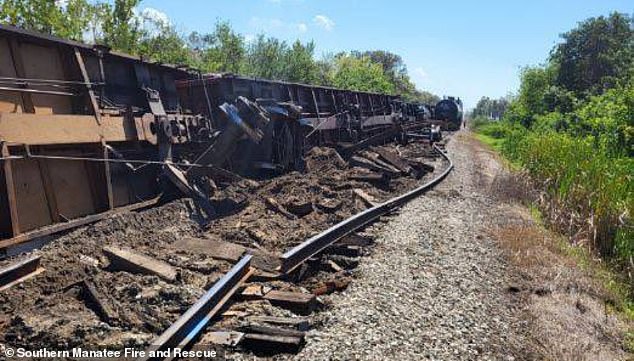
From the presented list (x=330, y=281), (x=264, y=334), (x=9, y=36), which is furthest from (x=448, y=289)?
(x=9, y=36)

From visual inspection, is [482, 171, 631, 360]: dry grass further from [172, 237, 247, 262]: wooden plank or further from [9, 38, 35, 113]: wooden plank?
[9, 38, 35, 113]: wooden plank

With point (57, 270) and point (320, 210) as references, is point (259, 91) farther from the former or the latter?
point (57, 270)

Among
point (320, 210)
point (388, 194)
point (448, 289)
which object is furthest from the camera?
point (388, 194)

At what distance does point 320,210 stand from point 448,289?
3720 millimetres

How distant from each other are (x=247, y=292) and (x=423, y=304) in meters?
1.73

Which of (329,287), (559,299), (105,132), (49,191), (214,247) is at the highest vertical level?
(105,132)

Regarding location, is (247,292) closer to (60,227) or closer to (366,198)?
(60,227)

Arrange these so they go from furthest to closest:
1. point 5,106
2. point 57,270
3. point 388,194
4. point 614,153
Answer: point 614,153 < point 388,194 < point 5,106 < point 57,270

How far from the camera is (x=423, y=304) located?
4.92 metres

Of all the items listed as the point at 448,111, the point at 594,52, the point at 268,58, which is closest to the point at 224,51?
the point at 268,58

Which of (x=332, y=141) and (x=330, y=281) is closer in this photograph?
(x=330, y=281)

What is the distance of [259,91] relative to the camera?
12.2m

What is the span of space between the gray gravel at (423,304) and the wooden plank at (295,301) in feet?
0.55

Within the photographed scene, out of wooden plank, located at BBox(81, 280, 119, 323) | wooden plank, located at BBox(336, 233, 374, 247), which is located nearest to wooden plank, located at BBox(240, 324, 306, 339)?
wooden plank, located at BBox(81, 280, 119, 323)
